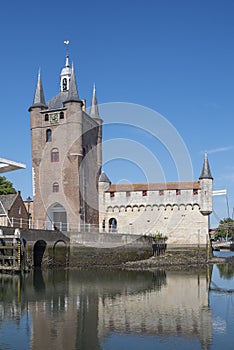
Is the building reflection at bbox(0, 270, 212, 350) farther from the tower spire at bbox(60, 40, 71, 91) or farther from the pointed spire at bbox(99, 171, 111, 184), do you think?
the tower spire at bbox(60, 40, 71, 91)

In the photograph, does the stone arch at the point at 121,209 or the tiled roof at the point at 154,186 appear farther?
the stone arch at the point at 121,209

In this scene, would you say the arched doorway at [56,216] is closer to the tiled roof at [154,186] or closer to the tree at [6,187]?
the tiled roof at [154,186]

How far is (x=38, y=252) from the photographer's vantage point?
32.5 meters

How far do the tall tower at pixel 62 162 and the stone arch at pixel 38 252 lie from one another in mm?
6079

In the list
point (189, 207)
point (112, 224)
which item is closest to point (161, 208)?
point (189, 207)

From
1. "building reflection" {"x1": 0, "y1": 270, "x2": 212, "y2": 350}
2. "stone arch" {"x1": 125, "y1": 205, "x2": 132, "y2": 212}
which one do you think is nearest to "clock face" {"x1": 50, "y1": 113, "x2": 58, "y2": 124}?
"stone arch" {"x1": 125, "y1": 205, "x2": 132, "y2": 212}

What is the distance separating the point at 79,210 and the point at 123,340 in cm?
2764

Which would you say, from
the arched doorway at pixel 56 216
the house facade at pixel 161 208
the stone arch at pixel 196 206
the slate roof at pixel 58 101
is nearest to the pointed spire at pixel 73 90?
the slate roof at pixel 58 101

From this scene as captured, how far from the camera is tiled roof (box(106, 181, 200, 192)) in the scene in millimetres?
43781

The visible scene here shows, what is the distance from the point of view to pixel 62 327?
13555mm

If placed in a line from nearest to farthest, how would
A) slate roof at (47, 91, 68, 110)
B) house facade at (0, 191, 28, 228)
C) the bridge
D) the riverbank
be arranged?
1. the bridge
2. the riverbank
3. house facade at (0, 191, 28, 228)
4. slate roof at (47, 91, 68, 110)

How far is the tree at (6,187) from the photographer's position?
48.7 m

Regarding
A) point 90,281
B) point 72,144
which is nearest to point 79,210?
point 72,144

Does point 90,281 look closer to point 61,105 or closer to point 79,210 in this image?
point 79,210
